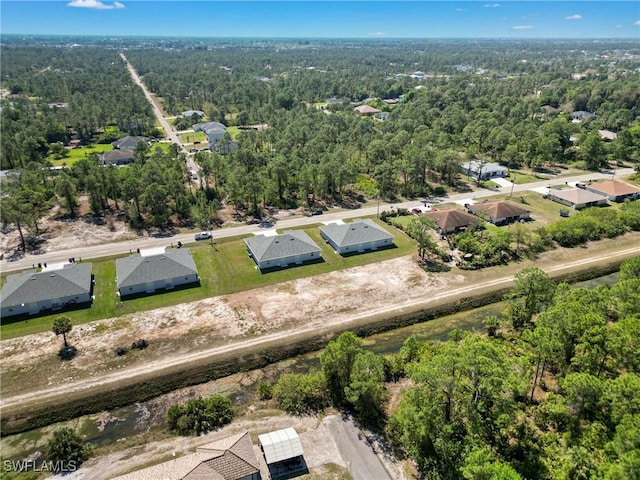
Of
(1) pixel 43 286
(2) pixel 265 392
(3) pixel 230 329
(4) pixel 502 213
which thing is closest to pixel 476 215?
(4) pixel 502 213

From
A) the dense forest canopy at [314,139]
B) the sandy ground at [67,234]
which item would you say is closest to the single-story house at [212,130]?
the dense forest canopy at [314,139]

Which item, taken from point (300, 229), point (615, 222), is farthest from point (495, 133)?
point (300, 229)

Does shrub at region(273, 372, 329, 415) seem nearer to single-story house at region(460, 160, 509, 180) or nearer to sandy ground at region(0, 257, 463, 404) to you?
sandy ground at region(0, 257, 463, 404)

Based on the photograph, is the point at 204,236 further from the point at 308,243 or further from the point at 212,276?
the point at 308,243

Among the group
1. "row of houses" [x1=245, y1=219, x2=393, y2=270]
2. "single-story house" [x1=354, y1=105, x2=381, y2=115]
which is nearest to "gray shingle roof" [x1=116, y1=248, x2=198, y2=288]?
"row of houses" [x1=245, y1=219, x2=393, y2=270]

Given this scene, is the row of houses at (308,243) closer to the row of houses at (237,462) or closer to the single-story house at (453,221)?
the single-story house at (453,221)

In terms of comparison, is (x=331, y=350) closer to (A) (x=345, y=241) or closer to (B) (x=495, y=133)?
(A) (x=345, y=241)
